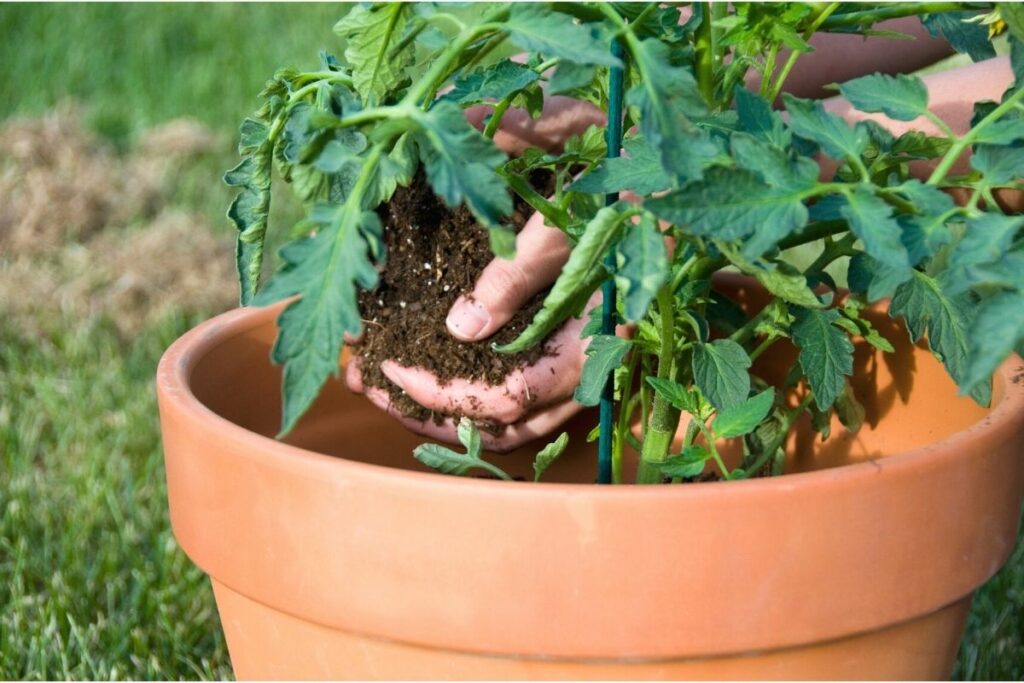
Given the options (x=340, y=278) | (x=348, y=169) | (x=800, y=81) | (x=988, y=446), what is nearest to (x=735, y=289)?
(x=800, y=81)

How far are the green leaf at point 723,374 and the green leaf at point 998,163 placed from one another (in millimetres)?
223

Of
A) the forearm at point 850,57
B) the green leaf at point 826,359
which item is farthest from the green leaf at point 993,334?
the forearm at point 850,57

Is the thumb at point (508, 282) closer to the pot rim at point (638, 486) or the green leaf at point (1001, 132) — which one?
the pot rim at point (638, 486)

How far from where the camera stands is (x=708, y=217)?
Answer: 2.53ft

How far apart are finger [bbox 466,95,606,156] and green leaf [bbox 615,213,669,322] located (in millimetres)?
471

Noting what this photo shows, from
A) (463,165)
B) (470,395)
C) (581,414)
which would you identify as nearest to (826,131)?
(463,165)

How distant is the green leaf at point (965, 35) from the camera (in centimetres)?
100

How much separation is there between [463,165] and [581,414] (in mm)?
624

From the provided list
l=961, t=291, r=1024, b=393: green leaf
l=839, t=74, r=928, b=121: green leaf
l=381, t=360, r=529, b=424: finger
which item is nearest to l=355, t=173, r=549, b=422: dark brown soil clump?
l=381, t=360, r=529, b=424: finger

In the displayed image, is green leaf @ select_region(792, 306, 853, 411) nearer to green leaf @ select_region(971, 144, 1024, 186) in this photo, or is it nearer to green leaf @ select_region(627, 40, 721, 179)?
green leaf @ select_region(971, 144, 1024, 186)

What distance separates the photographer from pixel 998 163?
34.4 inches

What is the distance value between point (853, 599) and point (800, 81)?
2.64 ft

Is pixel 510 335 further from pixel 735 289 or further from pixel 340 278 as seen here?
pixel 340 278

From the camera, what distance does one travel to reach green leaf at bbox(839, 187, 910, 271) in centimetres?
76
